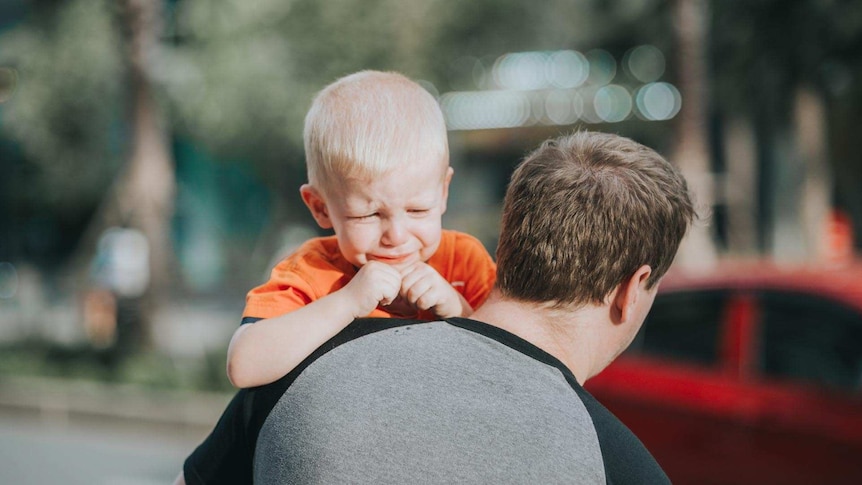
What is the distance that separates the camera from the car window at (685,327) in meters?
4.75

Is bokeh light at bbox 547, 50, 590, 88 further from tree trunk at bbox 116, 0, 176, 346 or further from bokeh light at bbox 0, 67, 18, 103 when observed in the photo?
bokeh light at bbox 0, 67, 18, 103

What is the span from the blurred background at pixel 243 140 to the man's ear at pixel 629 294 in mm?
2241

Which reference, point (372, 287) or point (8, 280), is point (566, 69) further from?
point (372, 287)

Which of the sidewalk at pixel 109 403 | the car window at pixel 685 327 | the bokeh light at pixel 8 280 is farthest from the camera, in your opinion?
the bokeh light at pixel 8 280

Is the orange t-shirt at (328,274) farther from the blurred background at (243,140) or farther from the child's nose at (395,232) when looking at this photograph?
the blurred background at (243,140)

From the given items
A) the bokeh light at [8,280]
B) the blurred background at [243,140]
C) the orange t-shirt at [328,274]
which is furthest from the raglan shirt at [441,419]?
the bokeh light at [8,280]

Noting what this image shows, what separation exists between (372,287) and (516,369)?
1.07 ft

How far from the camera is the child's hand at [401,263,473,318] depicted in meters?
1.75

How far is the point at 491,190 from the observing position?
25531 mm

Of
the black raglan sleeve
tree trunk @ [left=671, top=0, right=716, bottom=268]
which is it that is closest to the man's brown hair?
the black raglan sleeve

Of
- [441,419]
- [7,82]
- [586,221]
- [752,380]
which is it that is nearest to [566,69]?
[7,82]

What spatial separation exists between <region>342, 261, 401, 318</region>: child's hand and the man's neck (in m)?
0.16

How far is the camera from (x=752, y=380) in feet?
14.8

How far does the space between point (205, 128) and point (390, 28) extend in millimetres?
3747
